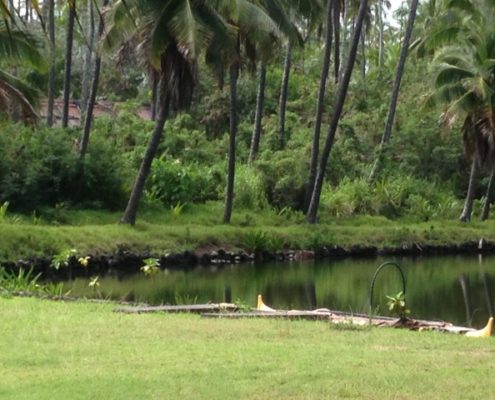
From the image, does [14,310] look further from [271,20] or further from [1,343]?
[271,20]

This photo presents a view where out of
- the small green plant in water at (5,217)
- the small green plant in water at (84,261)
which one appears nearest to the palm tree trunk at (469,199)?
the small green plant in water at (84,261)

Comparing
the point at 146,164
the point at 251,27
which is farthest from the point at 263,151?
the point at 251,27

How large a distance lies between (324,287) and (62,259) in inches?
259

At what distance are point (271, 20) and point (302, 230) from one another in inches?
343

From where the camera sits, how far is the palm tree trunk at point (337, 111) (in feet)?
105

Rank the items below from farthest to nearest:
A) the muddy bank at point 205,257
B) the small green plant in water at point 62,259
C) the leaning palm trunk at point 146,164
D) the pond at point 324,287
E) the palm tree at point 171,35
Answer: the leaning palm trunk at point 146,164 < the muddy bank at point 205,257 < the palm tree at point 171,35 < the small green plant in water at point 62,259 < the pond at point 324,287

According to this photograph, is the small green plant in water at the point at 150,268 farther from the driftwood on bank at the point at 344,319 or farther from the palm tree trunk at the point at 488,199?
the palm tree trunk at the point at 488,199

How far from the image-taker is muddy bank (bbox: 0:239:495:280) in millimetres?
25219

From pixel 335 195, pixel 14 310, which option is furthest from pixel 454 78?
pixel 14 310

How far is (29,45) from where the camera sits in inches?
945

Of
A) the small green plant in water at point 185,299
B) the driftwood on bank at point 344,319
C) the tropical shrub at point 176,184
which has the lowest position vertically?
the small green plant in water at point 185,299

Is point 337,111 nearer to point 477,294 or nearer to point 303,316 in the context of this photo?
point 477,294

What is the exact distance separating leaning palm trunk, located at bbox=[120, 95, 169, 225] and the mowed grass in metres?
15.9

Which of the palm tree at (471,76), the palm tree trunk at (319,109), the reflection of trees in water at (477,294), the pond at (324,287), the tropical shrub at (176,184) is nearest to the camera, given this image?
the reflection of trees in water at (477,294)
